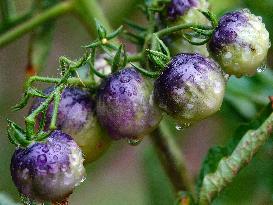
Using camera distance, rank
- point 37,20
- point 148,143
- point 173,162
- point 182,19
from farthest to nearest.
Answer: point 148,143, point 37,20, point 173,162, point 182,19

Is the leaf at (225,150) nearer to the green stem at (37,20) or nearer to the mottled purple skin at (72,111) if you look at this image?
the mottled purple skin at (72,111)

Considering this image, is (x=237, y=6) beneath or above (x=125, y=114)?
beneath

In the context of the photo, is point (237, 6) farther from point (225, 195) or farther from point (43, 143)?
point (43, 143)

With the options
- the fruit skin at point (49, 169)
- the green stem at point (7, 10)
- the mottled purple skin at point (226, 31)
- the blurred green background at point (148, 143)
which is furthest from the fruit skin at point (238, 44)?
the green stem at point (7, 10)

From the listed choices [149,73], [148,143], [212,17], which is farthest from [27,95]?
[148,143]

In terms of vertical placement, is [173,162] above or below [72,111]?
below

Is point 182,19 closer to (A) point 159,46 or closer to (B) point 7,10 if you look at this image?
(A) point 159,46

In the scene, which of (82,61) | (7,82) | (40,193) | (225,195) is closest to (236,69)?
(82,61)
